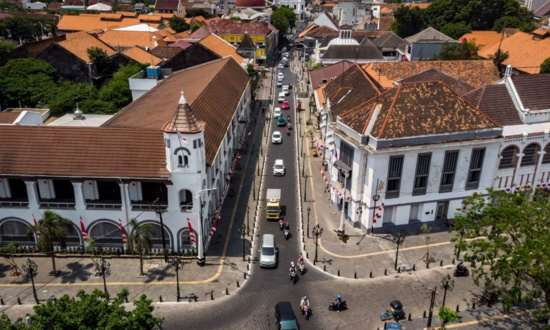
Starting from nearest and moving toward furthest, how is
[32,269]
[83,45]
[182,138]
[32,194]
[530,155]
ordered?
1. [32,269]
2. [182,138]
3. [32,194]
4. [530,155]
5. [83,45]

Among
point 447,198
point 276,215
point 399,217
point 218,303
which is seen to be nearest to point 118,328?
point 218,303

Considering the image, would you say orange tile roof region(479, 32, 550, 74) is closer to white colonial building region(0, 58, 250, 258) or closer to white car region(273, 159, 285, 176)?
white car region(273, 159, 285, 176)

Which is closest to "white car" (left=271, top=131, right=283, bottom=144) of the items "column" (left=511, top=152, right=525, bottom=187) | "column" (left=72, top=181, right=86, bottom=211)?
"column" (left=511, top=152, right=525, bottom=187)

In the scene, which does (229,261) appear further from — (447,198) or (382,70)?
(382,70)

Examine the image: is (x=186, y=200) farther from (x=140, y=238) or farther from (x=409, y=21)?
(x=409, y=21)

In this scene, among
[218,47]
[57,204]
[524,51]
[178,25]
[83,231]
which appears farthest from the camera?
[178,25]

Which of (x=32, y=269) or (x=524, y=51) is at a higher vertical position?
(x=524, y=51)

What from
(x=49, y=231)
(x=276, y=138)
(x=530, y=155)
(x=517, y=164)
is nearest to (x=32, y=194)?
(x=49, y=231)
